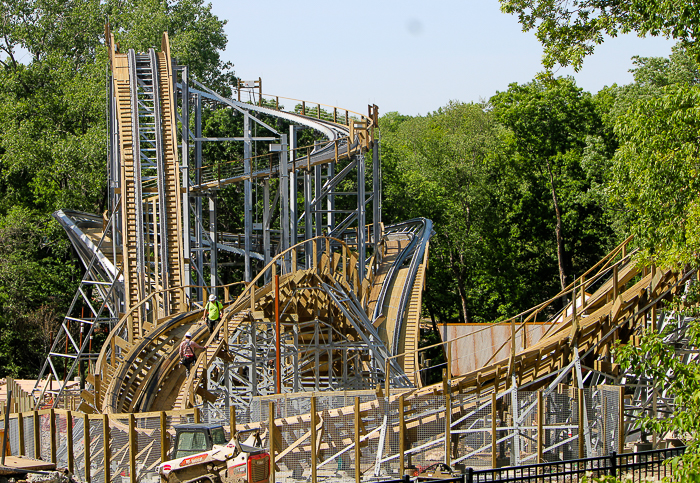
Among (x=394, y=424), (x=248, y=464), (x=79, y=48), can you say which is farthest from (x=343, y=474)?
(x=79, y=48)

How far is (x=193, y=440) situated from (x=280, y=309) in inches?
315

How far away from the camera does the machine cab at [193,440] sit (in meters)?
12.7

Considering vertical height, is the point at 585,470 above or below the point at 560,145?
below

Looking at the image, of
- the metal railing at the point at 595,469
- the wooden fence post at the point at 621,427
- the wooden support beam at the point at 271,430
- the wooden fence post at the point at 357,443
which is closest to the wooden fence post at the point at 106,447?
the wooden support beam at the point at 271,430

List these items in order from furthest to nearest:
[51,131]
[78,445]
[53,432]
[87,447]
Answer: [51,131]
[53,432]
[78,445]
[87,447]

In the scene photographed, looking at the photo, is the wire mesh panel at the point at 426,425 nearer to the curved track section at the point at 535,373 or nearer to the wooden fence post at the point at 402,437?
the curved track section at the point at 535,373

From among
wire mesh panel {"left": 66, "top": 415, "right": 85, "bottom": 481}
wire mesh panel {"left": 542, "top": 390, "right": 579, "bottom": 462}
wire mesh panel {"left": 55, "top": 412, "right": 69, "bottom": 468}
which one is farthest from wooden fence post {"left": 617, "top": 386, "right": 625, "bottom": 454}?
wire mesh panel {"left": 55, "top": 412, "right": 69, "bottom": 468}

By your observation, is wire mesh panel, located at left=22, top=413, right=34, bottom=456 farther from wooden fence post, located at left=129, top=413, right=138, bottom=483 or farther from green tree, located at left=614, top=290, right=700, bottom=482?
green tree, located at left=614, top=290, right=700, bottom=482

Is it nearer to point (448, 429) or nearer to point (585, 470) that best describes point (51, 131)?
point (448, 429)

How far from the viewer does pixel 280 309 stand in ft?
67.7

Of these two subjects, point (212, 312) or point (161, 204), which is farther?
point (161, 204)

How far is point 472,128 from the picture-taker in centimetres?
4944

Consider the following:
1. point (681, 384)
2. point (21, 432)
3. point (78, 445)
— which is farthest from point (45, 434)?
point (681, 384)

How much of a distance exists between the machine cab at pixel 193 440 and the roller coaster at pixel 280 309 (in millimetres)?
2011
